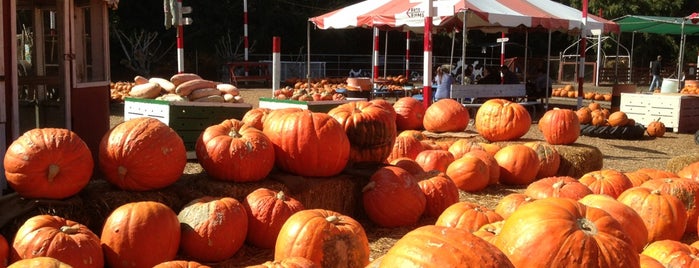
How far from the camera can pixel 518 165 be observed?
642 centimetres

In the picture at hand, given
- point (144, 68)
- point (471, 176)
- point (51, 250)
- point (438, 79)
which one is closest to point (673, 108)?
point (438, 79)

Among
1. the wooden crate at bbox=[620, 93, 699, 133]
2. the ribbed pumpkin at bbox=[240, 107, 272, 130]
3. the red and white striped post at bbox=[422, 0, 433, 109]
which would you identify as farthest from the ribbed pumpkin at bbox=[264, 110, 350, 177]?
the wooden crate at bbox=[620, 93, 699, 133]

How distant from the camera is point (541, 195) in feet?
15.4

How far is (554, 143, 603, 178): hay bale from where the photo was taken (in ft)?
22.8

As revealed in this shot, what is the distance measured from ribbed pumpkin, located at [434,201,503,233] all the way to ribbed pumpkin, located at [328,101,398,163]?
46.1 inches

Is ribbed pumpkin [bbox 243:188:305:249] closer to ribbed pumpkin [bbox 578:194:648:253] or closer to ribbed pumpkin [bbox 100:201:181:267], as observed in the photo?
ribbed pumpkin [bbox 100:201:181:267]

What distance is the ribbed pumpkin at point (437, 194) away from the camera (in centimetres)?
515

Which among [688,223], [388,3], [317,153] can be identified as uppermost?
[388,3]

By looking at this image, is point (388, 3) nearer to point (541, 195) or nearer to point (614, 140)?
point (614, 140)

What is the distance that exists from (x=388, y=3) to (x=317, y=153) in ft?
29.2

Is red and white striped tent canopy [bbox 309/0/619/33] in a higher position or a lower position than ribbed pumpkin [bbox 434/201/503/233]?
higher

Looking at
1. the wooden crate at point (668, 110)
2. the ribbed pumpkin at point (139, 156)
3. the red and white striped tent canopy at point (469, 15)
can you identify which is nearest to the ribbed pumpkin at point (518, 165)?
the ribbed pumpkin at point (139, 156)

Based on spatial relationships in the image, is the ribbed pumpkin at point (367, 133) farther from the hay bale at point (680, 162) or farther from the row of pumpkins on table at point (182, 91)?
the hay bale at point (680, 162)

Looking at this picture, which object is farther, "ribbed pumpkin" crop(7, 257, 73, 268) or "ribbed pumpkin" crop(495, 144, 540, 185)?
"ribbed pumpkin" crop(495, 144, 540, 185)
